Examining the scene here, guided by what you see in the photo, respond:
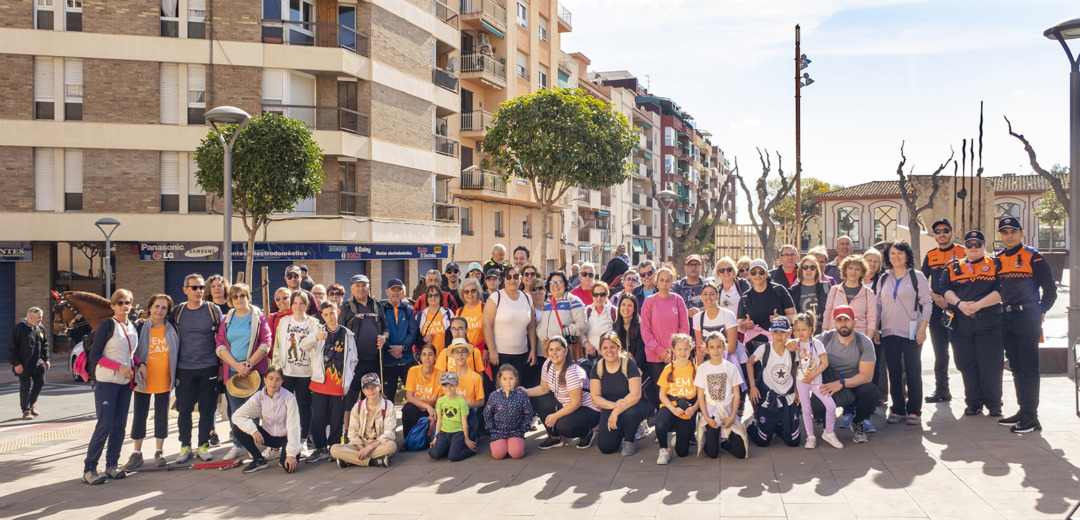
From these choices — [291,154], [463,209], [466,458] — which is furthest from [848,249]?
[463,209]

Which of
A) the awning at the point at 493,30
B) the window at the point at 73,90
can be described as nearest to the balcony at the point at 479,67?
the awning at the point at 493,30

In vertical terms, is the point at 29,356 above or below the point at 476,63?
below

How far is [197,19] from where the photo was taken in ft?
79.0

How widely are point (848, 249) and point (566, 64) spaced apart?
123ft

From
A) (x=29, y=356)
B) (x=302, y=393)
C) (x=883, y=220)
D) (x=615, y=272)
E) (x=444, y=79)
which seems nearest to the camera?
(x=302, y=393)

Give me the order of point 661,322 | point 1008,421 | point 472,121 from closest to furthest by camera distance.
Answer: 1. point 1008,421
2. point 661,322
3. point 472,121

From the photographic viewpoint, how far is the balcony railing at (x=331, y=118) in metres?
25.6

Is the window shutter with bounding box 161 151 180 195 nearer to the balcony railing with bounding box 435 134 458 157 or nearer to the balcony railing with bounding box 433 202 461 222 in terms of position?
the balcony railing with bounding box 433 202 461 222

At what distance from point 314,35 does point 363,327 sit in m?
19.6

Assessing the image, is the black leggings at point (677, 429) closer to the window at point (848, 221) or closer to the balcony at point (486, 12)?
the balcony at point (486, 12)

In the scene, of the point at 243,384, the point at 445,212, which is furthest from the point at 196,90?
the point at 243,384

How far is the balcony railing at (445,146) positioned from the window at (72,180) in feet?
40.9

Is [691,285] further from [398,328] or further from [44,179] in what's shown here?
[44,179]

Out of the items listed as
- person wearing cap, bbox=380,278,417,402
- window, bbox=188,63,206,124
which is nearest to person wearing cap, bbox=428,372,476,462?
person wearing cap, bbox=380,278,417,402
